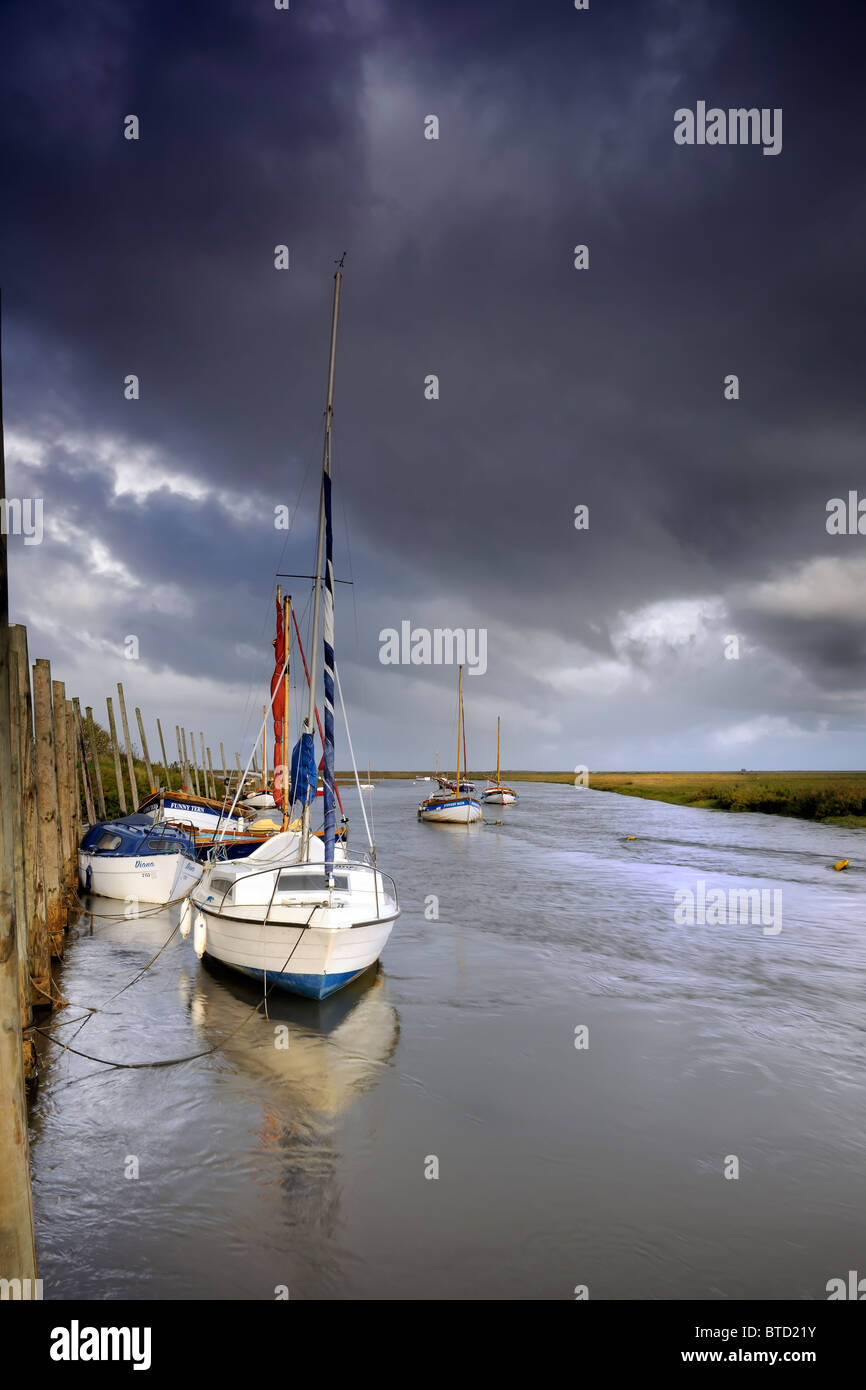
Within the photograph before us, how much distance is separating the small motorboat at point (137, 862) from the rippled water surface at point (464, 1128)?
8.62 ft

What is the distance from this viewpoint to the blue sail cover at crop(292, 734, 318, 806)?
15148 mm

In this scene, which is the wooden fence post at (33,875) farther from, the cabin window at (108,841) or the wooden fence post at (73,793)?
the wooden fence post at (73,793)

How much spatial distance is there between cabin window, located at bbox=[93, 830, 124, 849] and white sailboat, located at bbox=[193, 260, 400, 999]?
6.81 metres

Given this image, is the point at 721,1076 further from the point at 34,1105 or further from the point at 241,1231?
the point at 34,1105

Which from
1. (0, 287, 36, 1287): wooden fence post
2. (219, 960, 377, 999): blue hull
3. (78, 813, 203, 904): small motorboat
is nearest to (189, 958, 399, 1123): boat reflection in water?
(219, 960, 377, 999): blue hull

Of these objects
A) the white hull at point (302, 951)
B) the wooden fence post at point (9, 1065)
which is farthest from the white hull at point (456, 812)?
the wooden fence post at point (9, 1065)

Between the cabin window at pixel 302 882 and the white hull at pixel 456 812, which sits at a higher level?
the cabin window at pixel 302 882

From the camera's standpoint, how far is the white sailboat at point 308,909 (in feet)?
39.7

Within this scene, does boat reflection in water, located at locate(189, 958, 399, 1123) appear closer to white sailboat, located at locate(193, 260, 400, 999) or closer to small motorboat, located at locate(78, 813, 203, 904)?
white sailboat, located at locate(193, 260, 400, 999)

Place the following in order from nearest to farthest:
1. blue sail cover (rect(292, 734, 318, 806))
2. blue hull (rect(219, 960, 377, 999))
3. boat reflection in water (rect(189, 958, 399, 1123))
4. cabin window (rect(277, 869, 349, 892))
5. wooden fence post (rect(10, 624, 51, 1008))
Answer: boat reflection in water (rect(189, 958, 399, 1123)) → wooden fence post (rect(10, 624, 51, 1008)) → blue hull (rect(219, 960, 377, 999)) → cabin window (rect(277, 869, 349, 892)) → blue sail cover (rect(292, 734, 318, 806))

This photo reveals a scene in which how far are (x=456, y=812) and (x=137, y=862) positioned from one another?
38519mm

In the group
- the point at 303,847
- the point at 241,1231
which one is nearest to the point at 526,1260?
the point at 241,1231
